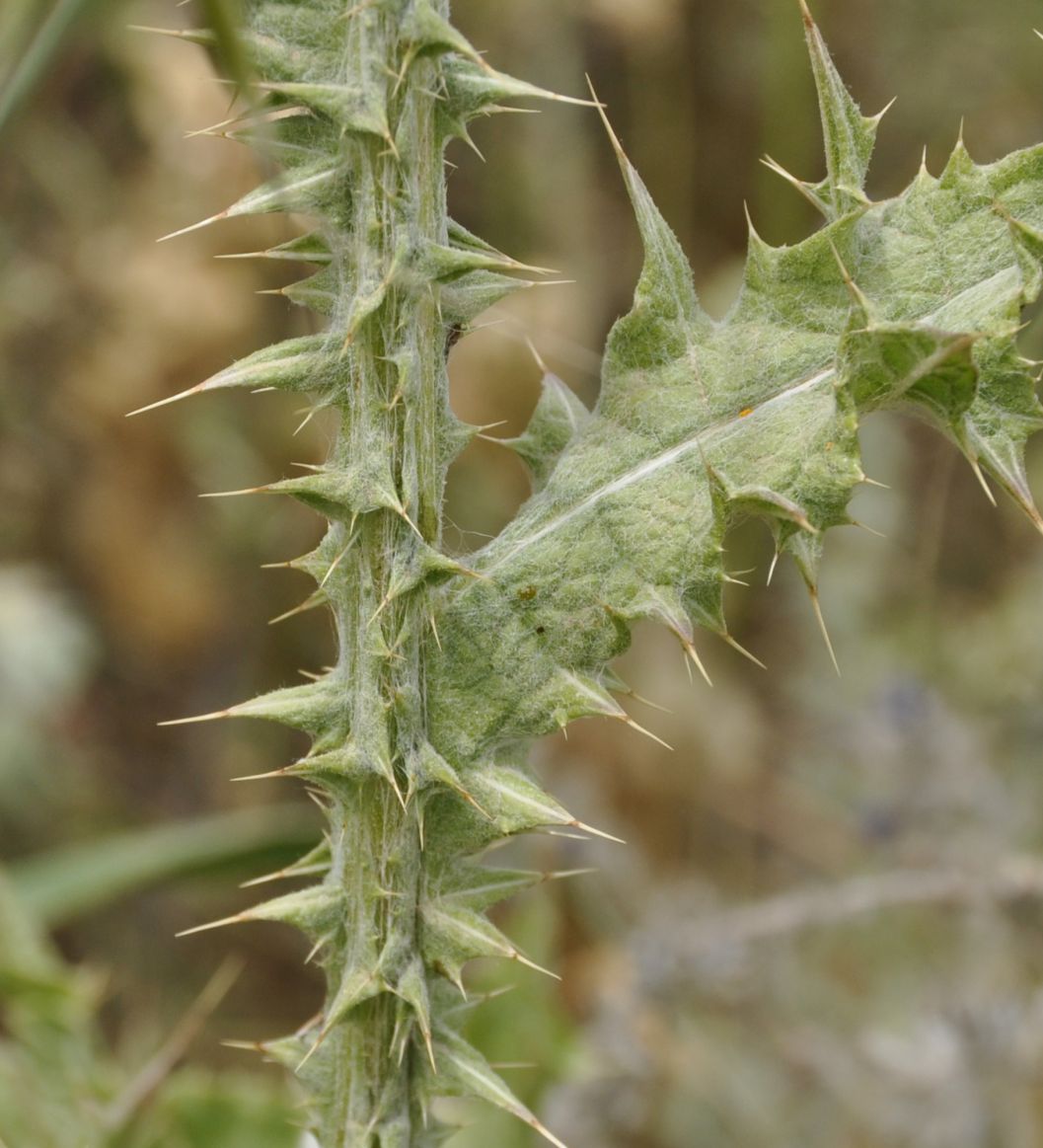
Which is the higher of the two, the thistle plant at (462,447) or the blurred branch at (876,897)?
the thistle plant at (462,447)

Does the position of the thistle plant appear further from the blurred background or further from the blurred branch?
the blurred background

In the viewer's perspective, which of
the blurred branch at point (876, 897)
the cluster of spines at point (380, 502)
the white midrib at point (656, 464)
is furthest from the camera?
the blurred branch at point (876, 897)

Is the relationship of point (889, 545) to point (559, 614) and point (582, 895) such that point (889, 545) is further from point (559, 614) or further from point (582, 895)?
point (559, 614)

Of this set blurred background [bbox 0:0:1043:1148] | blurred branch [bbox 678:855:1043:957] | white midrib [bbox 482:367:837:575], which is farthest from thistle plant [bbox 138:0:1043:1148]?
blurred background [bbox 0:0:1043:1148]

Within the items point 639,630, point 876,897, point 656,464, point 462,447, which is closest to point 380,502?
point 462,447

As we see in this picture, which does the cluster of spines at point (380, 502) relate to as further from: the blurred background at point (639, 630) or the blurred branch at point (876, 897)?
the blurred background at point (639, 630)

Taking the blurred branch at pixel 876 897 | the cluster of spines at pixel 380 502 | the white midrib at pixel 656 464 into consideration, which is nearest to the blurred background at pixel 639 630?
the blurred branch at pixel 876 897

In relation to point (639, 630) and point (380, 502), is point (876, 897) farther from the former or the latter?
point (639, 630)
